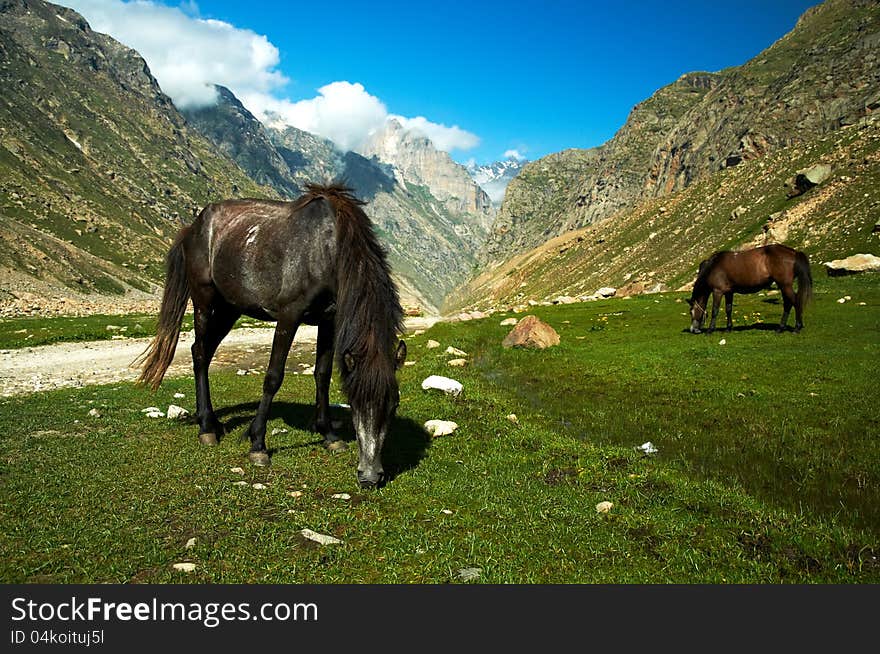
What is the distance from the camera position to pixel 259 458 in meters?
8.82

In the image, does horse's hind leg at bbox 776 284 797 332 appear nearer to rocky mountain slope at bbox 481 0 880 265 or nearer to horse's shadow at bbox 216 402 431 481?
horse's shadow at bbox 216 402 431 481

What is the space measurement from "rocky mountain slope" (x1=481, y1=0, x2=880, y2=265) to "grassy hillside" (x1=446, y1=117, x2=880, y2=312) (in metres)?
8.32

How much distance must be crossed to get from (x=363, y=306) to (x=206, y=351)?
490 cm

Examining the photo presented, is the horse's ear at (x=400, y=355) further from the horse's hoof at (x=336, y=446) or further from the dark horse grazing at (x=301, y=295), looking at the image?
the horse's hoof at (x=336, y=446)

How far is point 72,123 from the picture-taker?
604 feet

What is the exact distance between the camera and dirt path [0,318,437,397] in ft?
55.4

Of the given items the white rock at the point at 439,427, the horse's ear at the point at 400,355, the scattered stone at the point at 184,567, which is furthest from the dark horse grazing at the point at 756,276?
the scattered stone at the point at 184,567

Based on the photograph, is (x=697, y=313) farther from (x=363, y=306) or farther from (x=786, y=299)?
(x=363, y=306)

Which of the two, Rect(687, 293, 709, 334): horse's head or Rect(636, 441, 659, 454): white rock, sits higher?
Rect(687, 293, 709, 334): horse's head

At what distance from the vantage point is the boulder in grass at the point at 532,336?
897 inches

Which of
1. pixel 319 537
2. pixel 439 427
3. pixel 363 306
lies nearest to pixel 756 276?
pixel 439 427

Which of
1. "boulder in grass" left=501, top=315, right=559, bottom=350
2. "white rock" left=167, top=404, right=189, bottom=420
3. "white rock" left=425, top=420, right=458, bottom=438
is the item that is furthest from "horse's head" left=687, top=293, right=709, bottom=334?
"white rock" left=167, top=404, right=189, bottom=420

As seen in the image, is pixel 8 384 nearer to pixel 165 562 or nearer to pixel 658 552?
pixel 165 562

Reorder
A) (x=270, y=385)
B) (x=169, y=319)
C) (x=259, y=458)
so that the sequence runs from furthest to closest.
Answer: (x=169, y=319)
(x=270, y=385)
(x=259, y=458)
